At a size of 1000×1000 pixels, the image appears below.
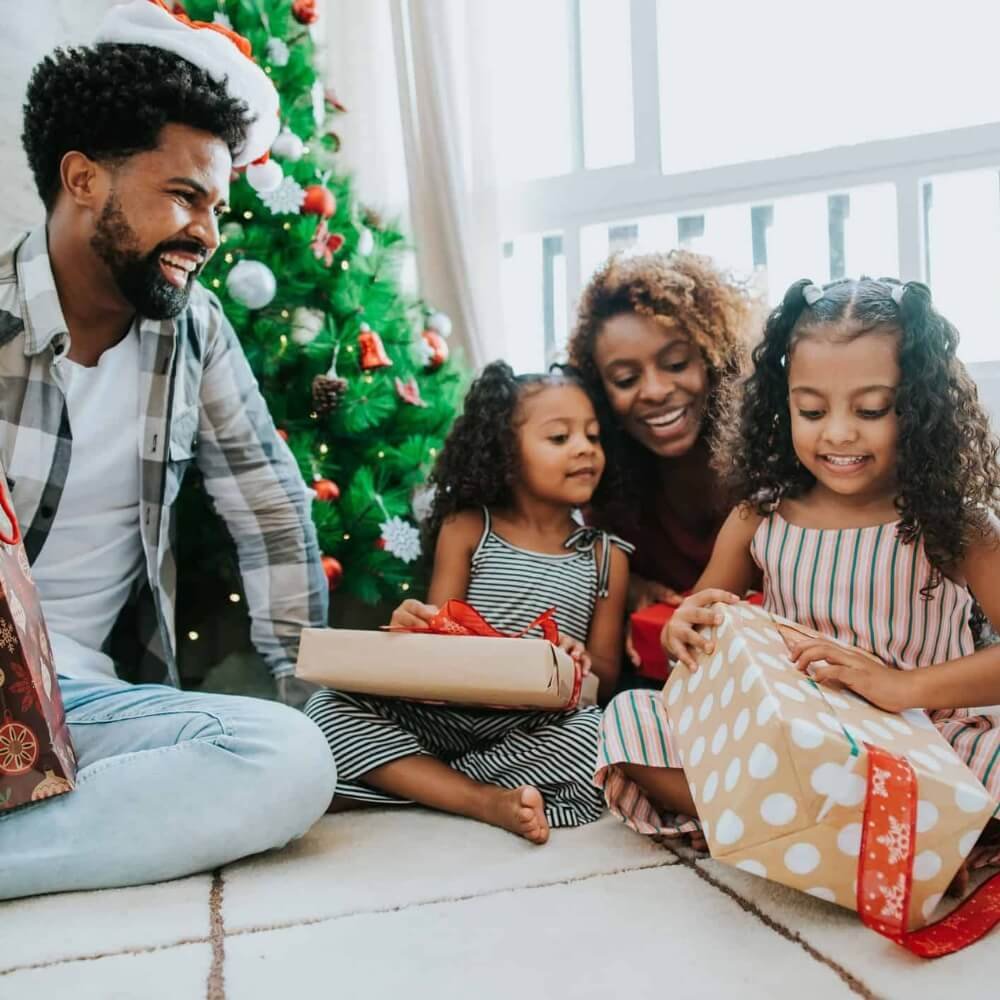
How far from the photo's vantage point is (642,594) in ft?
5.98

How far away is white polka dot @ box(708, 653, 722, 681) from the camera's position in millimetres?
1143

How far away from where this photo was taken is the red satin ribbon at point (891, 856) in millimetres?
915

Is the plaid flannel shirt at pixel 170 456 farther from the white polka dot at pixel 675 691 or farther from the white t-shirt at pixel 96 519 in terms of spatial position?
the white polka dot at pixel 675 691

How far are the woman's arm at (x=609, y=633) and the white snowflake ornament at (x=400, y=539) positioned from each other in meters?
0.36

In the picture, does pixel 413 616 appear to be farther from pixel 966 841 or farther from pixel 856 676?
pixel 966 841

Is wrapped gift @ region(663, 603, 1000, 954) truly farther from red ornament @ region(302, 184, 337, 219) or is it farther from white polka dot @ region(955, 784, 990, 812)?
red ornament @ region(302, 184, 337, 219)

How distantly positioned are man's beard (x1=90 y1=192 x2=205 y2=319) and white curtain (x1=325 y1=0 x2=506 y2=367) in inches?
45.3

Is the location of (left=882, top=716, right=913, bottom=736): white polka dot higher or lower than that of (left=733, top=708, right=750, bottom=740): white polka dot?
lower

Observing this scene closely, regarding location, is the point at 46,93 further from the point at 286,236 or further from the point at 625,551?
the point at 625,551

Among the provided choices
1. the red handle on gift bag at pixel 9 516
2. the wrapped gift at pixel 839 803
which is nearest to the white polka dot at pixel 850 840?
the wrapped gift at pixel 839 803

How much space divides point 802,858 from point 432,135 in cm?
214

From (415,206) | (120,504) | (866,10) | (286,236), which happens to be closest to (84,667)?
(120,504)

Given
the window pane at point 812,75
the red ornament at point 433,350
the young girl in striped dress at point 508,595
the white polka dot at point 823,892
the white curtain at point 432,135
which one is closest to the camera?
the white polka dot at point 823,892

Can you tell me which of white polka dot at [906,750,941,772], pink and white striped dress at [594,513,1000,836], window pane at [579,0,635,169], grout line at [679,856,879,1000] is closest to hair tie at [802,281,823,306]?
pink and white striped dress at [594,513,1000,836]
